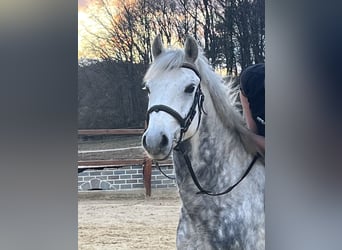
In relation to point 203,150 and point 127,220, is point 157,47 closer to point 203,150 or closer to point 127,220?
point 203,150

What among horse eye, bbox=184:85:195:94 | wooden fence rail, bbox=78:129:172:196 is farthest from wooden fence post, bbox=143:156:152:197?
horse eye, bbox=184:85:195:94

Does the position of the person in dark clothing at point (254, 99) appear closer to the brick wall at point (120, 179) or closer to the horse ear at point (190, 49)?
the horse ear at point (190, 49)

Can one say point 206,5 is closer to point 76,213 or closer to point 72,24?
point 72,24

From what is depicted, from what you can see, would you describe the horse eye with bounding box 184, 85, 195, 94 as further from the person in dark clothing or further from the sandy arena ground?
the sandy arena ground

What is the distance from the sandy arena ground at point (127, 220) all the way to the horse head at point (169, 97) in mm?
301

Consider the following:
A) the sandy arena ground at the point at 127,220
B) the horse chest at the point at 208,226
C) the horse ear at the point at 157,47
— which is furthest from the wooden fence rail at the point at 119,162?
the horse ear at the point at 157,47

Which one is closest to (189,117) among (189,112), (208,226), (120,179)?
(189,112)

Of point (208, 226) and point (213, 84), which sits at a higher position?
point (213, 84)

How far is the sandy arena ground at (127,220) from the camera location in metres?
2.98

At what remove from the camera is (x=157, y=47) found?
3.00 metres

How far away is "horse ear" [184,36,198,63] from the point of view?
3021 mm

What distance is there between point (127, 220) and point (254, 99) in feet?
3.63
